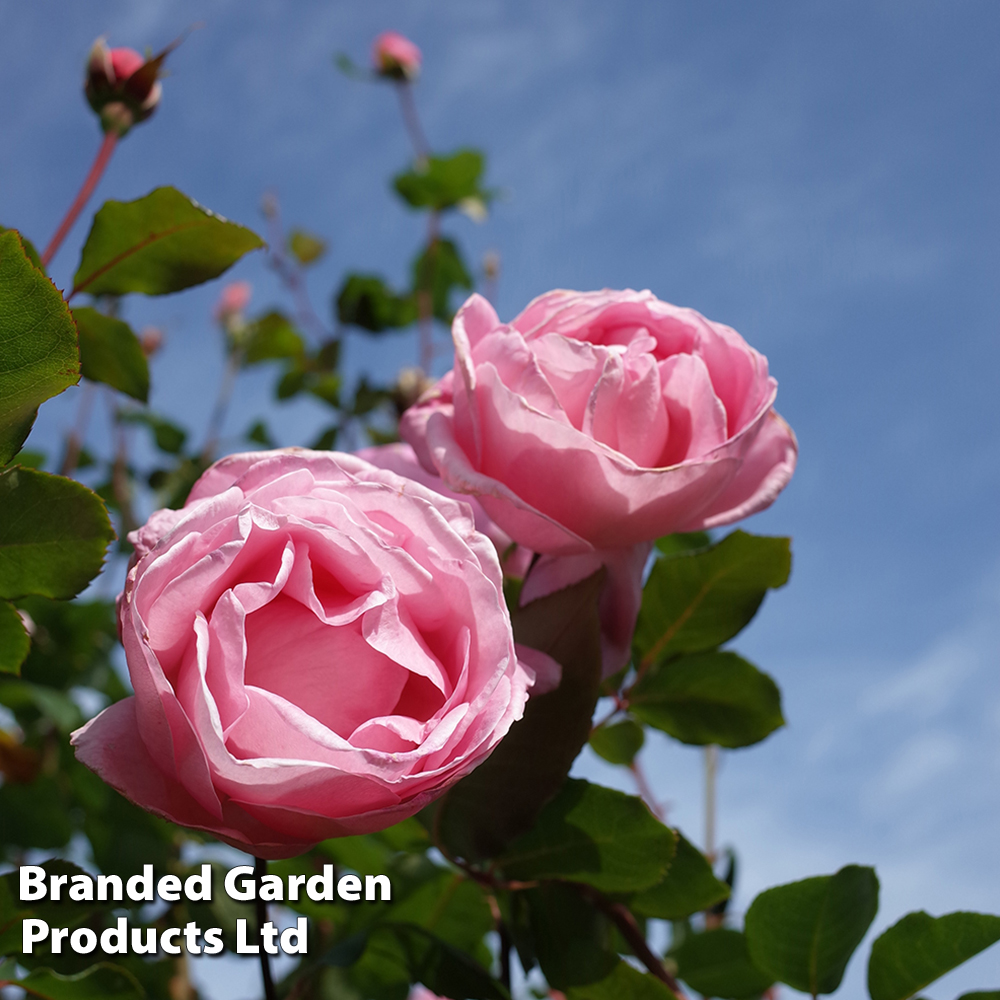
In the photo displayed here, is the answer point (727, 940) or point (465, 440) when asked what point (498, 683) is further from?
point (727, 940)

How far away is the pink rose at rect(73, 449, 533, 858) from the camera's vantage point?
42 cm

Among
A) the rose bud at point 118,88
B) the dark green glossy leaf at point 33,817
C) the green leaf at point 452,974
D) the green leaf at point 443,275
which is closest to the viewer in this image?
the green leaf at point 452,974

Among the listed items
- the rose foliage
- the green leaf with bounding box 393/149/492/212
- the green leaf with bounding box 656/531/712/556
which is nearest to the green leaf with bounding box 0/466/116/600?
the rose foliage

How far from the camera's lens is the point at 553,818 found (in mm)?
626

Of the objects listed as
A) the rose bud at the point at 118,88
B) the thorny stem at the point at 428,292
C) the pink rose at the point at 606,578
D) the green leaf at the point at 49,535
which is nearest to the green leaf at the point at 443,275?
the thorny stem at the point at 428,292

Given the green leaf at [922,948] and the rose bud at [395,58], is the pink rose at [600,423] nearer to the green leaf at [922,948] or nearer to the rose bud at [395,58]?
the green leaf at [922,948]

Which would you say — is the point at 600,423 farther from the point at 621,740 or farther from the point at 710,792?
the point at 710,792

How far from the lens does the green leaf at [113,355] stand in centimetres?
74

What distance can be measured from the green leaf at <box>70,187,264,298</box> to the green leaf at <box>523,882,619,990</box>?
20.7 inches

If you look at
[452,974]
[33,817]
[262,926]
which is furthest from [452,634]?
[33,817]

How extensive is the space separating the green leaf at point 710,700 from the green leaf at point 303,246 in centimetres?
169

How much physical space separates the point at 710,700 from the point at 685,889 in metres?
0.14

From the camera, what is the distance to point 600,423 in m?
0.59

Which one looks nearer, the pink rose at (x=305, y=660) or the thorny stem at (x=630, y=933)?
the pink rose at (x=305, y=660)
